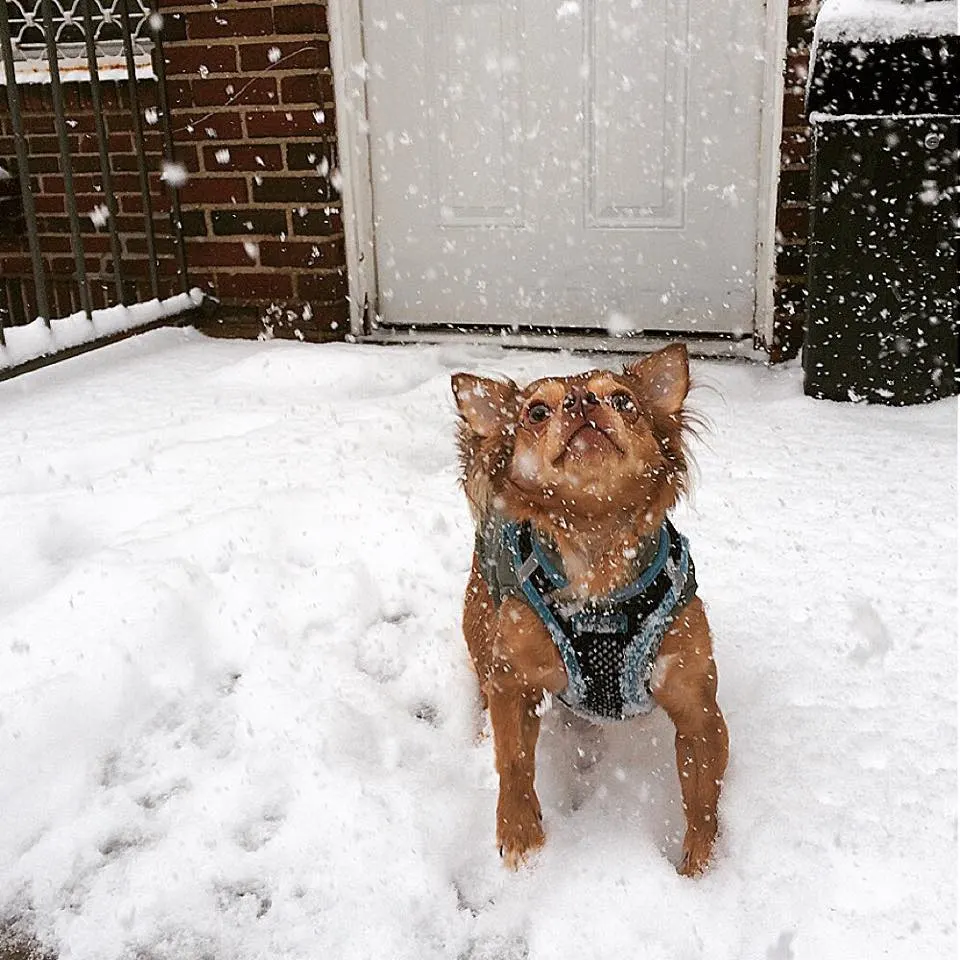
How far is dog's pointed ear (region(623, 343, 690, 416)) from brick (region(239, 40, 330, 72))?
10.3 ft

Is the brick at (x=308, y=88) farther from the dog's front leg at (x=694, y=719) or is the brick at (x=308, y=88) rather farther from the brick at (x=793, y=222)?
the dog's front leg at (x=694, y=719)

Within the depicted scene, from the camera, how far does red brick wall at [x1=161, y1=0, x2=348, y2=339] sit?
407cm

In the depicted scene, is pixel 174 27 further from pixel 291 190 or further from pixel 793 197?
pixel 793 197

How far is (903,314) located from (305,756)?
2.41 meters

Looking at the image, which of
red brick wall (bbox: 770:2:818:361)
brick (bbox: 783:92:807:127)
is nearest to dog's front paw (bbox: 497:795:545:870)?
red brick wall (bbox: 770:2:818:361)

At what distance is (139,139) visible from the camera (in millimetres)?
4211

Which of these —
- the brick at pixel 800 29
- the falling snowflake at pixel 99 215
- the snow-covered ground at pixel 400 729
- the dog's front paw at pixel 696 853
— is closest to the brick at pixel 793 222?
the brick at pixel 800 29

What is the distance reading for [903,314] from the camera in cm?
313

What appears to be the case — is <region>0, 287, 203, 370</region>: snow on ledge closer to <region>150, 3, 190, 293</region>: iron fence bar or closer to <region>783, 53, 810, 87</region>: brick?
<region>150, 3, 190, 293</region>: iron fence bar

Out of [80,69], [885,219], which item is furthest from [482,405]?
[80,69]

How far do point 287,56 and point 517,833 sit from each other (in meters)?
3.57

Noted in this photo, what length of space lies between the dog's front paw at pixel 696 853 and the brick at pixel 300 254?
131 inches

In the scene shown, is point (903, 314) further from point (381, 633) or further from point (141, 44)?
point (141, 44)

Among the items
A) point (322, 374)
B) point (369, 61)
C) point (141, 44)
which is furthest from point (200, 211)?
point (322, 374)
